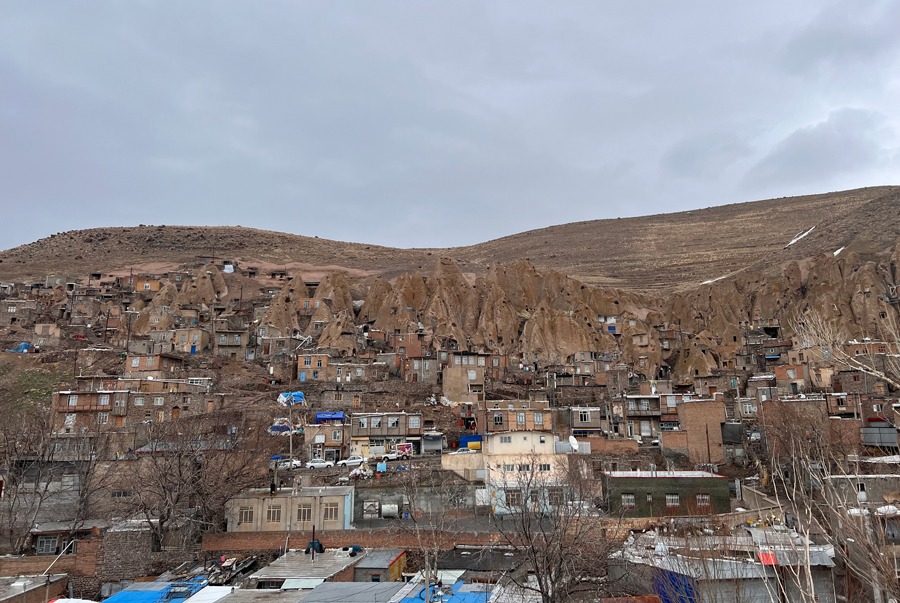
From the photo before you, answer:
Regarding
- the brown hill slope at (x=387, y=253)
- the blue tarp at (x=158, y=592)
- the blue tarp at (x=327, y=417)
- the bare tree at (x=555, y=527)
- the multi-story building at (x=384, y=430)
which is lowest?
the blue tarp at (x=158, y=592)

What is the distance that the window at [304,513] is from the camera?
129 feet

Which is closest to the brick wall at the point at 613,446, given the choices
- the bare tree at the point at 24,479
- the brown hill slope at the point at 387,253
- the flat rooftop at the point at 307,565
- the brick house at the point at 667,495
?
the brick house at the point at 667,495

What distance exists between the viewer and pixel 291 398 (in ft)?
200

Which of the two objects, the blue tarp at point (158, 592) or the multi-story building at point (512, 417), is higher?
the multi-story building at point (512, 417)

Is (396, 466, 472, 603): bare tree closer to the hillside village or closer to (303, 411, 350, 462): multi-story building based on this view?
the hillside village

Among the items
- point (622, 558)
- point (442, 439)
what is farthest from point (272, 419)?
point (622, 558)

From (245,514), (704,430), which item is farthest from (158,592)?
(704,430)

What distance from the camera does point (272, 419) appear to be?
56.7 meters

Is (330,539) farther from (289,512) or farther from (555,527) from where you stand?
(555,527)

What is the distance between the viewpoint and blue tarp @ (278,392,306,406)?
6081cm

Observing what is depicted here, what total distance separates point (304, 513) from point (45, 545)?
44.7 feet

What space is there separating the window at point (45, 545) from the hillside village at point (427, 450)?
3.0 inches

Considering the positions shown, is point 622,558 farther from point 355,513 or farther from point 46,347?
point 46,347

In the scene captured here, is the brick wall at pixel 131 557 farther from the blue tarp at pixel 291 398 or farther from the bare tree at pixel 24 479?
the blue tarp at pixel 291 398
